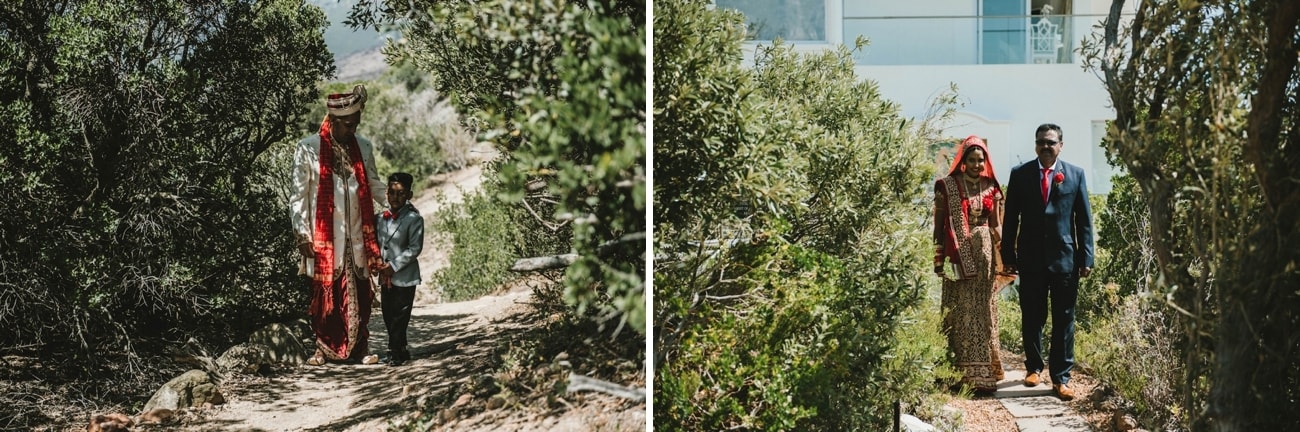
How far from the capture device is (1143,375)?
7.47 ft

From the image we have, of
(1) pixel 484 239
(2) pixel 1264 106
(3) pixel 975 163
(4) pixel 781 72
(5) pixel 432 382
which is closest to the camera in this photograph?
(2) pixel 1264 106

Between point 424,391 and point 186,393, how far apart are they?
1.94 ft

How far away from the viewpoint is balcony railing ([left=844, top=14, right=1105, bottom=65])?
2.43 metres

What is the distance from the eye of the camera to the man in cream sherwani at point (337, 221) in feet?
8.30

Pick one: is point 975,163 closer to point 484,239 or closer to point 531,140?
point 531,140

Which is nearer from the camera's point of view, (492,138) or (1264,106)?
(1264,106)

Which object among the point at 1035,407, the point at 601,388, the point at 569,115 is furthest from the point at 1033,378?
the point at 569,115

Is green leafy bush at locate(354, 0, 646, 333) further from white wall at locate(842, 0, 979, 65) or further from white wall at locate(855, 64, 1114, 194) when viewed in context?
white wall at locate(855, 64, 1114, 194)

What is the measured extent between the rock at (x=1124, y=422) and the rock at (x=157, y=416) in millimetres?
2328

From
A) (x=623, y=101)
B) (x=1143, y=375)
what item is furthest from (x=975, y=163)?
(x=623, y=101)

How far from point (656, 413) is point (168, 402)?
130cm

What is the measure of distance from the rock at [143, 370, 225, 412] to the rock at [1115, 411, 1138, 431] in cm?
224

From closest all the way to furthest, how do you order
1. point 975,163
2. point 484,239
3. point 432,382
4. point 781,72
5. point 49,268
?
point 49,268 < point 432,382 < point 975,163 < point 484,239 < point 781,72

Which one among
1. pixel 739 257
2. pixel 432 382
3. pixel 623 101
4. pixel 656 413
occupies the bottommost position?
pixel 656 413
